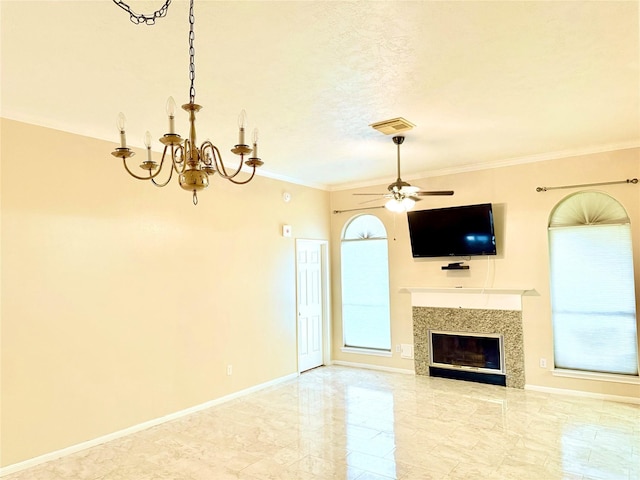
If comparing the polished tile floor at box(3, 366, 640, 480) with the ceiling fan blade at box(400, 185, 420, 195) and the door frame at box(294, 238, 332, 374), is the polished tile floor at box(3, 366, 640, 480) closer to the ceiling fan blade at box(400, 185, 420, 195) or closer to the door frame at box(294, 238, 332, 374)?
the door frame at box(294, 238, 332, 374)

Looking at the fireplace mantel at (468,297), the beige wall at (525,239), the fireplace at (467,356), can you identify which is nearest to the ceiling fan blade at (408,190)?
the beige wall at (525,239)

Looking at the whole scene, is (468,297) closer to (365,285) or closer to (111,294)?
(365,285)

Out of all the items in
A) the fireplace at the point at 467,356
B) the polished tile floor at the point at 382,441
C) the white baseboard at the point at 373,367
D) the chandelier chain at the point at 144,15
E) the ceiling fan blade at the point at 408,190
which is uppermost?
the chandelier chain at the point at 144,15

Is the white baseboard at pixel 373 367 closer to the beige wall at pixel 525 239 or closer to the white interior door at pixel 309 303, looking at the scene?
the beige wall at pixel 525 239

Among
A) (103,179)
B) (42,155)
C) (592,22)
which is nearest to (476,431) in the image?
(592,22)

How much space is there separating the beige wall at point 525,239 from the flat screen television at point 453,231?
18 cm

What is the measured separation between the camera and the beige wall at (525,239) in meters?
4.79

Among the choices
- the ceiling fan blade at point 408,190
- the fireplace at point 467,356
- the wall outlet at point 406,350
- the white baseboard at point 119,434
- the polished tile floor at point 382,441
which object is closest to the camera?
the polished tile floor at point 382,441

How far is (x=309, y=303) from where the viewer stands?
6.53 meters

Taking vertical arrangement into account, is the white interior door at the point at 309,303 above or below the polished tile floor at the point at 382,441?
above

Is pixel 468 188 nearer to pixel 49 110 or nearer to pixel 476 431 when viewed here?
pixel 476 431

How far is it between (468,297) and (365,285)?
5.36ft

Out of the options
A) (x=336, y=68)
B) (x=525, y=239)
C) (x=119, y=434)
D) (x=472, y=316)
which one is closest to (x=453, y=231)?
(x=525, y=239)

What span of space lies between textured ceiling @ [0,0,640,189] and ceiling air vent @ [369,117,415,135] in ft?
0.26
